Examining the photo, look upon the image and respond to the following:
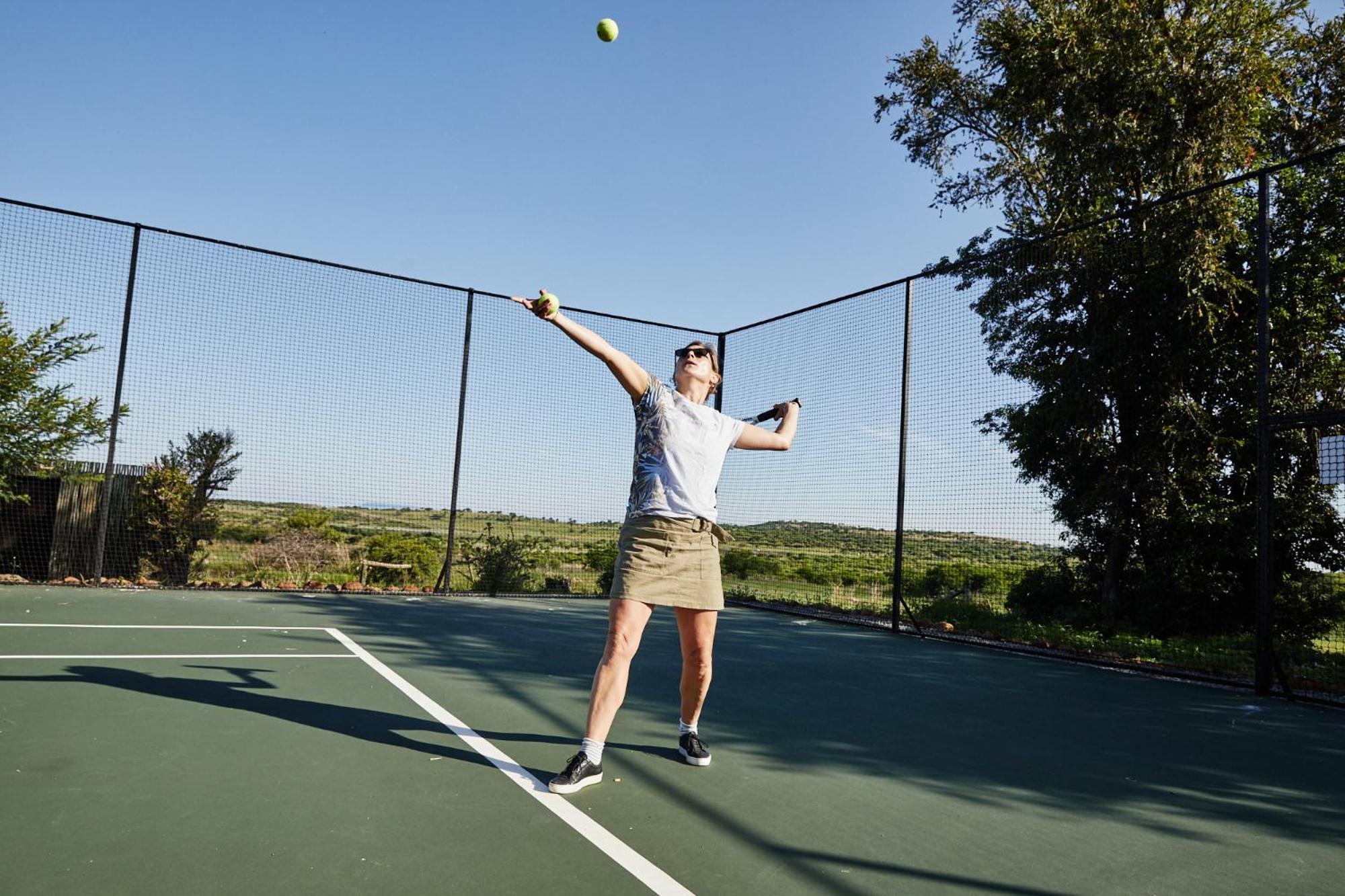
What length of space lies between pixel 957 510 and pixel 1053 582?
4.50 metres

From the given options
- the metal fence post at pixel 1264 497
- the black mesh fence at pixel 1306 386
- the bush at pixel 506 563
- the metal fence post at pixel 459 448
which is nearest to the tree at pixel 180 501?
the metal fence post at pixel 459 448

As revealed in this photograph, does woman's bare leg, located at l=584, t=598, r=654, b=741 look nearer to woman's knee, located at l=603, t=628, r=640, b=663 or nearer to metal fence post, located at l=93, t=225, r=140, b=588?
woman's knee, located at l=603, t=628, r=640, b=663

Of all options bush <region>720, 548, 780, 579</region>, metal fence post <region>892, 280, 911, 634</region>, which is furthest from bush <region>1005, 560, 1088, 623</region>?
metal fence post <region>892, 280, 911, 634</region>

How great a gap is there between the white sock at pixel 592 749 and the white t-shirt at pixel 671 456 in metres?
0.67

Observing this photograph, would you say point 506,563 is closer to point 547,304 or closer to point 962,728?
point 962,728

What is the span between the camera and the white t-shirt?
→ 2488mm

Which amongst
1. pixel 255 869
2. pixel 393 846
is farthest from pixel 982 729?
pixel 255 869

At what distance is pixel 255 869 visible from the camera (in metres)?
1.69

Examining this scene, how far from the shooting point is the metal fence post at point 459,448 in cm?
785

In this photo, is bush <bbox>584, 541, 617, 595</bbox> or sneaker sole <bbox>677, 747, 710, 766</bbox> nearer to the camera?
sneaker sole <bbox>677, 747, 710, 766</bbox>

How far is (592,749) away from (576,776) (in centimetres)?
9

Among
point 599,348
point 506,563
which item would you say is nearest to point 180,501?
point 506,563

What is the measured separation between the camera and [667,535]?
2.47 meters

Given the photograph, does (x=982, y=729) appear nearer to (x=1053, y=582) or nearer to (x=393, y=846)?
(x=393, y=846)
